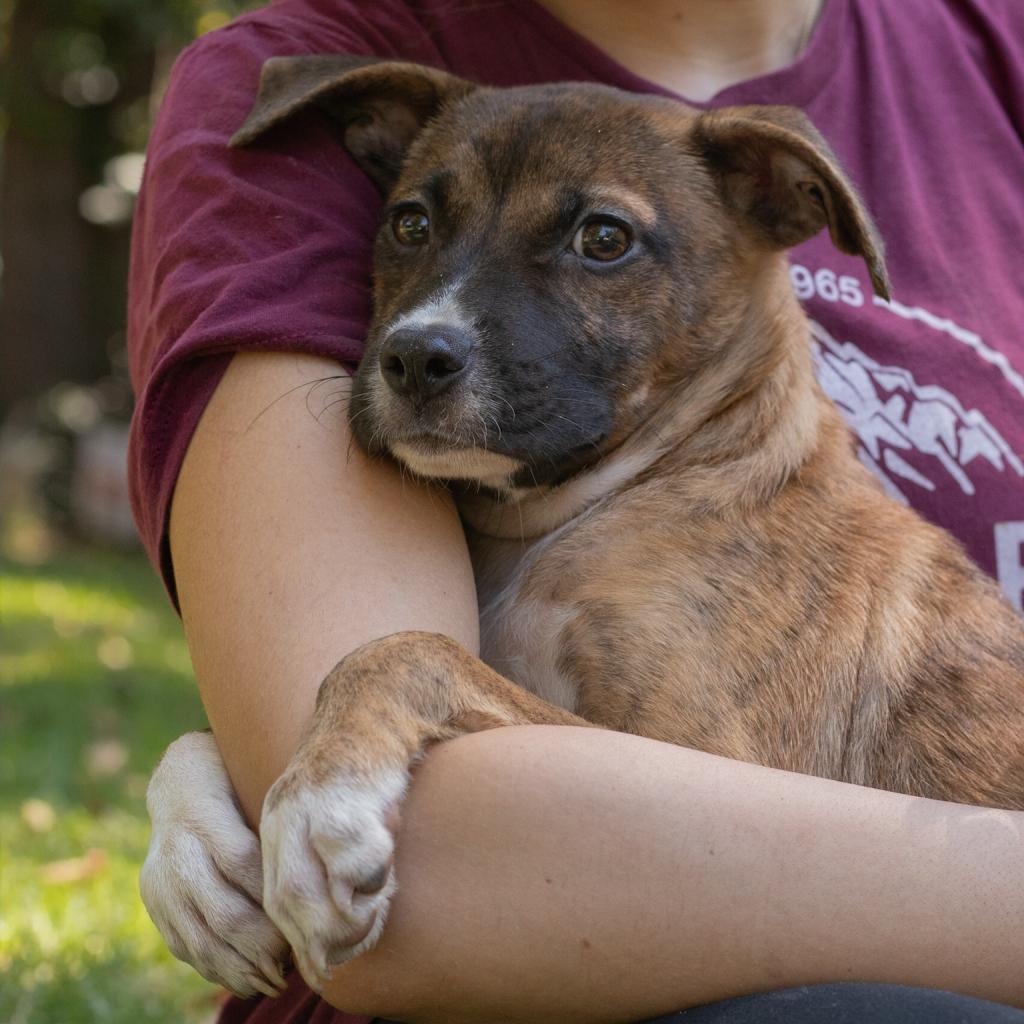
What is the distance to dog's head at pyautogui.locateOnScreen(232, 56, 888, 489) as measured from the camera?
9.43 feet

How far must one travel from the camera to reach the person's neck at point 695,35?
11.7 feet

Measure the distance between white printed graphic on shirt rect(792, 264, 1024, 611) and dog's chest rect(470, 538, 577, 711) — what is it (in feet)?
2.66

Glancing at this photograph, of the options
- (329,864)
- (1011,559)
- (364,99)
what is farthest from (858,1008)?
(364,99)

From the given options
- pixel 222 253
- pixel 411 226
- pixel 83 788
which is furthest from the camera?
A: pixel 83 788

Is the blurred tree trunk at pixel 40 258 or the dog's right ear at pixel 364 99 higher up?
the dog's right ear at pixel 364 99

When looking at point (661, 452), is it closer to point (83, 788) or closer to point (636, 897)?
point (636, 897)

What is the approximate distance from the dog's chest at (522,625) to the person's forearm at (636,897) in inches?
22.7

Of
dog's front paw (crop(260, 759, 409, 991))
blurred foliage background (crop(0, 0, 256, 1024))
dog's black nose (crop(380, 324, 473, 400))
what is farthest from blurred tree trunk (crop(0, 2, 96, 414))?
dog's front paw (crop(260, 759, 409, 991))

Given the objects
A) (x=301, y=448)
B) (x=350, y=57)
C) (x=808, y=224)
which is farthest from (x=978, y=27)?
(x=301, y=448)

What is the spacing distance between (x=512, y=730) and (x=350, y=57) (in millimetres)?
1596

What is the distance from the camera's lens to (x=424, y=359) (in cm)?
279

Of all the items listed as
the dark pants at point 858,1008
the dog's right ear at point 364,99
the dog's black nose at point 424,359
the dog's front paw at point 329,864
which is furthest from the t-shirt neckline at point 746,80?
the dark pants at point 858,1008

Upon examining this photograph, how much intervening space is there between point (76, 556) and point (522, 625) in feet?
35.1

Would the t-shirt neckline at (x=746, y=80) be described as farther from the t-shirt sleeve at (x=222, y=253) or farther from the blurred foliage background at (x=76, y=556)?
the blurred foliage background at (x=76, y=556)
